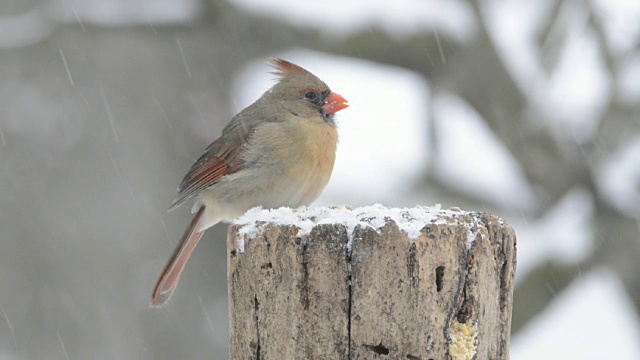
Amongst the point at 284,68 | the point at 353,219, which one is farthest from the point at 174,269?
the point at 353,219

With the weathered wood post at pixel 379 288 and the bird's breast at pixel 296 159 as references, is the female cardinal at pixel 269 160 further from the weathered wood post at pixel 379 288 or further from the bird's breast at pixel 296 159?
the weathered wood post at pixel 379 288

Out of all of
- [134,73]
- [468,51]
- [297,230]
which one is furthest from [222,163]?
[134,73]

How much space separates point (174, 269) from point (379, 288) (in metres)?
1.73

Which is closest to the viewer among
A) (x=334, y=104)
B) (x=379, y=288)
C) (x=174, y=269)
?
(x=379, y=288)

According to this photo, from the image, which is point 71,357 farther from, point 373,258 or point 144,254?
point 373,258

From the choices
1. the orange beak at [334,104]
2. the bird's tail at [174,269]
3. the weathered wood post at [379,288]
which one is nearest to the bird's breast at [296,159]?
the orange beak at [334,104]

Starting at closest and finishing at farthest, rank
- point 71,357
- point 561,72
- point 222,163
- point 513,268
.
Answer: point 513,268
point 222,163
point 561,72
point 71,357

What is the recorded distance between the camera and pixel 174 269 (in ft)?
11.2

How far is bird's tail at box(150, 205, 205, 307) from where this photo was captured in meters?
3.31

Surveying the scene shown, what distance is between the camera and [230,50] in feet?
22.2

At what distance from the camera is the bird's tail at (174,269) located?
10.9 ft

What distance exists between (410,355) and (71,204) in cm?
526

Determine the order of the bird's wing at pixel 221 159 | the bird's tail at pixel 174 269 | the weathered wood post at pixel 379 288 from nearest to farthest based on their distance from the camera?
the weathered wood post at pixel 379 288 → the bird's tail at pixel 174 269 → the bird's wing at pixel 221 159

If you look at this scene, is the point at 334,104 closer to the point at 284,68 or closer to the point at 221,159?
the point at 284,68
